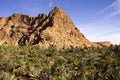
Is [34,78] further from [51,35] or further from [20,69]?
[51,35]

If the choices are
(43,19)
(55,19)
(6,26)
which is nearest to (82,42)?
(55,19)

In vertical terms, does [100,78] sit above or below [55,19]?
below

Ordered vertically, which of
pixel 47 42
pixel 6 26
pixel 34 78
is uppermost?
pixel 6 26

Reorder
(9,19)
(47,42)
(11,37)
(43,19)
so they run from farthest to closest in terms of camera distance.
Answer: (9,19) < (43,19) < (11,37) < (47,42)

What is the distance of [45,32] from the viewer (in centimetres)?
12900

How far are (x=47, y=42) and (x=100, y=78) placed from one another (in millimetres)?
82547

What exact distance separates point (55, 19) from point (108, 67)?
99854 millimetres

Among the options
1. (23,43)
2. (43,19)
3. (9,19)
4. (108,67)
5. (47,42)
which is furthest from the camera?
(9,19)

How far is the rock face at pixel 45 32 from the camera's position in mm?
126062

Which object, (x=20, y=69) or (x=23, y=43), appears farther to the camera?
(x=23, y=43)

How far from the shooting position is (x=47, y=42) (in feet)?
402

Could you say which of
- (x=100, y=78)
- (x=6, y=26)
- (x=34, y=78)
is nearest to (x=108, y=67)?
(x=100, y=78)

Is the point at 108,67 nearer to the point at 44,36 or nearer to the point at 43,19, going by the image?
the point at 44,36

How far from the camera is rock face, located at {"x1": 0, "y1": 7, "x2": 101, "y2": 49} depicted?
126062mm
